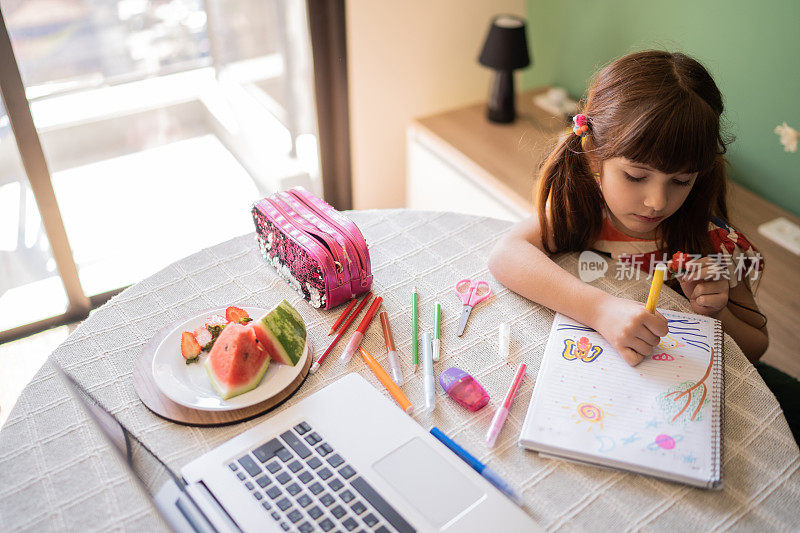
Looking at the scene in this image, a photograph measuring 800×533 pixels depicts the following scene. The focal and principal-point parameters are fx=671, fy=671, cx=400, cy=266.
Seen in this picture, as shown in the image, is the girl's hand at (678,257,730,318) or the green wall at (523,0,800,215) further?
the green wall at (523,0,800,215)

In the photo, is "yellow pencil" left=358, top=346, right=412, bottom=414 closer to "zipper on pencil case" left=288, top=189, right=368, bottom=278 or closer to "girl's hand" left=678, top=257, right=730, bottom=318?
"zipper on pencil case" left=288, top=189, right=368, bottom=278

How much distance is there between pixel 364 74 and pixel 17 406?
1.70 metres

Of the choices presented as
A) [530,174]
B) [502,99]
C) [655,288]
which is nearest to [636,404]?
[655,288]

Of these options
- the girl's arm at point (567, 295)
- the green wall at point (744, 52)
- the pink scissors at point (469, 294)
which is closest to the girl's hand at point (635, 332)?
the girl's arm at point (567, 295)

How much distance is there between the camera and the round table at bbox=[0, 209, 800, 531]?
0.82 m

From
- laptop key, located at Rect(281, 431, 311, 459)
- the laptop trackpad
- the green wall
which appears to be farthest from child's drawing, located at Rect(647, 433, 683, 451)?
the green wall

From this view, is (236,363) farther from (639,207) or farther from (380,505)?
(639,207)

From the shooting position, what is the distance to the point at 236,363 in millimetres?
951

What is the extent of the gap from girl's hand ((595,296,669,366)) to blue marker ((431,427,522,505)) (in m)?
0.30

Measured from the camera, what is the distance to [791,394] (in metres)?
1.28

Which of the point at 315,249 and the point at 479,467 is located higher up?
the point at 315,249

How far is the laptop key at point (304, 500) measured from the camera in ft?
2.67

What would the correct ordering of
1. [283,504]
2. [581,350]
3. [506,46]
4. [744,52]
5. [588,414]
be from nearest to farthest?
[283,504]
[588,414]
[581,350]
[744,52]
[506,46]

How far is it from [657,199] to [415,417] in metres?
0.53
